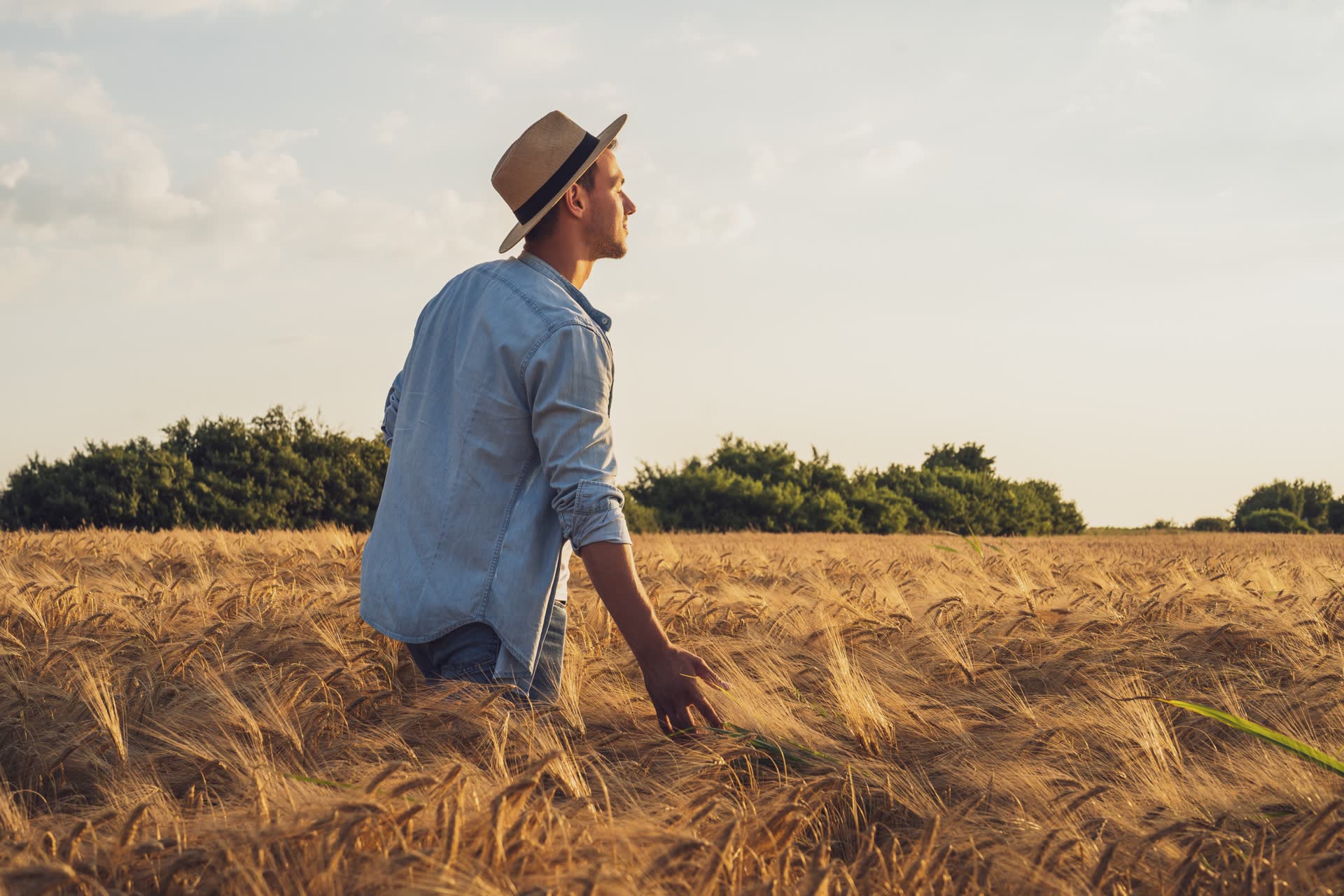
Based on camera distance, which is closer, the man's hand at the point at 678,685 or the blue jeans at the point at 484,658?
the man's hand at the point at 678,685

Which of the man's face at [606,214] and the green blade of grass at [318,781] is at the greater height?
the man's face at [606,214]

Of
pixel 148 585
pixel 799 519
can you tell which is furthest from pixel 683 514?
pixel 148 585

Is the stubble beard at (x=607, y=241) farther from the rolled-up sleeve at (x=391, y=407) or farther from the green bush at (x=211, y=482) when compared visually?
the green bush at (x=211, y=482)

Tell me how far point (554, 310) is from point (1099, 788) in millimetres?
1680

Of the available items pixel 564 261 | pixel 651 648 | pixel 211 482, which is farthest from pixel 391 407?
pixel 211 482

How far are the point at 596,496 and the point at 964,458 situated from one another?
32.9 metres

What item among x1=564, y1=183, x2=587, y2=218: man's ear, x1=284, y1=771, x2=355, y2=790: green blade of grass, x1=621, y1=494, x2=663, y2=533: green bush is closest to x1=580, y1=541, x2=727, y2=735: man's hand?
x1=284, y1=771, x2=355, y2=790: green blade of grass

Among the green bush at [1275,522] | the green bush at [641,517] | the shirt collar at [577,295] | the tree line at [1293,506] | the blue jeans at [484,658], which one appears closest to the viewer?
the blue jeans at [484,658]

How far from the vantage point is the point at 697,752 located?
230cm

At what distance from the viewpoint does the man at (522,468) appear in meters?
2.44

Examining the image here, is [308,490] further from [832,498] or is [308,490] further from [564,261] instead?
[564,261]

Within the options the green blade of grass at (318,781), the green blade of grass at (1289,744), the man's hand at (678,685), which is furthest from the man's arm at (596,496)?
the green blade of grass at (1289,744)

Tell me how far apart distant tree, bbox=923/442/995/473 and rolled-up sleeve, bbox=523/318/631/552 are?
31703 millimetres

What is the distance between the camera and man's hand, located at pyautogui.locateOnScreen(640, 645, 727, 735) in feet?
7.68
